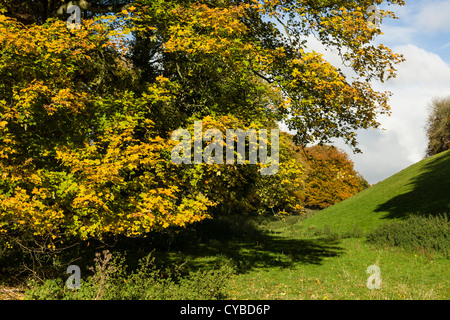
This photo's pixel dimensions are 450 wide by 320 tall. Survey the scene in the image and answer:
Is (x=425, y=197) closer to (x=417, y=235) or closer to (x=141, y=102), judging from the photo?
(x=417, y=235)

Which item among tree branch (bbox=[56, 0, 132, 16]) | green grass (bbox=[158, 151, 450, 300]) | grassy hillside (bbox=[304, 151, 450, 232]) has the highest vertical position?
tree branch (bbox=[56, 0, 132, 16])

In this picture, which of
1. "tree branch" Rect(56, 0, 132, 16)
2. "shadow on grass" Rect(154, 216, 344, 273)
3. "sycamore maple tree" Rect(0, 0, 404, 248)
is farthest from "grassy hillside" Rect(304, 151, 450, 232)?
"tree branch" Rect(56, 0, 132, 16)

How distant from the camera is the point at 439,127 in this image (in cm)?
5456

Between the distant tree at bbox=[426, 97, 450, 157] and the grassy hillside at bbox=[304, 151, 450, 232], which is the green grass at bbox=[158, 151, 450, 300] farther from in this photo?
the distant tree at bbox=[426, 97, 450, 157]

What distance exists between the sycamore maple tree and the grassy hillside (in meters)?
12.1

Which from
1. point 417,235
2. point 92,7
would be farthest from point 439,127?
point 92,7

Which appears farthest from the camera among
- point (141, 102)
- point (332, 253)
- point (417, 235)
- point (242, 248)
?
point (242, 248)

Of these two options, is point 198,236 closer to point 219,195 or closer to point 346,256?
point 346,256

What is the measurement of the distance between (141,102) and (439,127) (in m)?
56.2

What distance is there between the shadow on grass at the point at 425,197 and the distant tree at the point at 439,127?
26.2 meters

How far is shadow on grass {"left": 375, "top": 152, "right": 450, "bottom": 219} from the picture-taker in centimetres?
2197

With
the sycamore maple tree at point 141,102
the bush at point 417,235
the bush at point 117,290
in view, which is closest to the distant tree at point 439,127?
the bush at point 417,235

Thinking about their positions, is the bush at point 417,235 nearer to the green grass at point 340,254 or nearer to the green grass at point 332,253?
the green grass at point 332,253

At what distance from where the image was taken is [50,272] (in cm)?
1027
